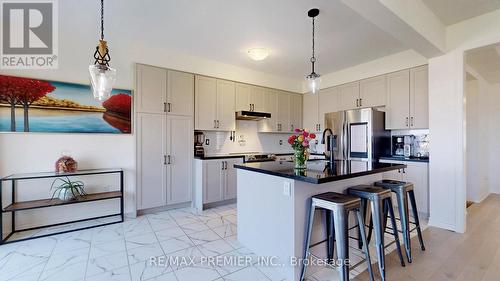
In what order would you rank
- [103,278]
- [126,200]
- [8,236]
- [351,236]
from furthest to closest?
[126,200]
[8,236]
[351,236]
[103,278]

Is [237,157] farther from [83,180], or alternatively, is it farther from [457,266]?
[457,266]

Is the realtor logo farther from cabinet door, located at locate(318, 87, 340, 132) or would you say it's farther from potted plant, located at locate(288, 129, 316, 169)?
cabinet door, located at locate(318, 87, 340, 132)

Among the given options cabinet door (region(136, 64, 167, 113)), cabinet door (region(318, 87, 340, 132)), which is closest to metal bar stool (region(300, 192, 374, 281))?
cabinet door (region(136, 64, 167, 113))

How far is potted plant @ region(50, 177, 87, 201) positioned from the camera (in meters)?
2.86

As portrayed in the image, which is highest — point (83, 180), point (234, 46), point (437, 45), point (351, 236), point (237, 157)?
point (234, 46)

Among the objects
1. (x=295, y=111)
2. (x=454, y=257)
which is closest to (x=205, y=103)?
(x=295, y=111)

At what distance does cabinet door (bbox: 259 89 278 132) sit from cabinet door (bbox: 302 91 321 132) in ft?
2.84

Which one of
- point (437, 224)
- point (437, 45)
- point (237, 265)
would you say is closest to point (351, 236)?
point (237, 265)

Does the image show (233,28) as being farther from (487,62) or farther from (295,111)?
(487,62)

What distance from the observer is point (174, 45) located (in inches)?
138

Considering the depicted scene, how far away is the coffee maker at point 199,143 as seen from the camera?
4035mm

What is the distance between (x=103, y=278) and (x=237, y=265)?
1168 millimetres

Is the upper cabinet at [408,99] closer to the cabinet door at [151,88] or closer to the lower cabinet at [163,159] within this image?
the lower cabinet at [163,159]

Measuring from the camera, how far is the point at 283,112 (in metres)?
5.16
